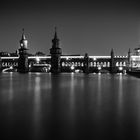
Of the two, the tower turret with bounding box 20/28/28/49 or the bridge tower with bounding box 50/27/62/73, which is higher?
the tower turret with bounding box 20/28/28/49

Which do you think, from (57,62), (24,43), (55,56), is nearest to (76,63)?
(24,43)

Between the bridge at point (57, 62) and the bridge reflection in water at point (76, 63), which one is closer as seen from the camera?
the bridge at point (57, 62)

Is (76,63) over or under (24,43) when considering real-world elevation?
under

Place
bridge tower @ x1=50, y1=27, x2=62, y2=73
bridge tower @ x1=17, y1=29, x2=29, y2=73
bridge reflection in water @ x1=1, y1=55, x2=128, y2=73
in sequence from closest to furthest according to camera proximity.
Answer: bridge tower @ x1=50, y1=27, x2=62, y2=73 < bridge tower @ x1=17, y1=29, x2=29, y2=73 < bridge reflection in water @ x1=1, y1=55, x2=128, y2=73

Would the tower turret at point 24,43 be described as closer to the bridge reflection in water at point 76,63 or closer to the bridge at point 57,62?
the bridge at point 57,62

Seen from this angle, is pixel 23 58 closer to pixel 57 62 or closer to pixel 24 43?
pixel 24 43

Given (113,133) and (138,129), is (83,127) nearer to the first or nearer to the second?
(113,133)

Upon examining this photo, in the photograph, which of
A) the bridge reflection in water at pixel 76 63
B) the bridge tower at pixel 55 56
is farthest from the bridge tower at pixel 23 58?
the bridge tower at pixel 55 56

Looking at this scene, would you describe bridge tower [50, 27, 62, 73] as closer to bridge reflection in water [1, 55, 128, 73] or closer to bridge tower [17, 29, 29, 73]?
bridge tower [17, 29, 29, 73]

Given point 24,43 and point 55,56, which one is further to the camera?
point 24,43

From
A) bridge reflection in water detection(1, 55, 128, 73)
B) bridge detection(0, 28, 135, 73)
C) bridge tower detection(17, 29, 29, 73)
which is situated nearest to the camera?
bridge detection(0, 28, 135, 73)

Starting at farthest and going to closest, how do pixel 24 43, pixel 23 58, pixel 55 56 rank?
pixel 24 43, pixel 23 58, pixel 55 56

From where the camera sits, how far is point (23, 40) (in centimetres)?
10406

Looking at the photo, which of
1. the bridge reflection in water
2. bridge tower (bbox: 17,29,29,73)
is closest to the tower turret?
bridge tower (bbox: 17,29,29,73)
